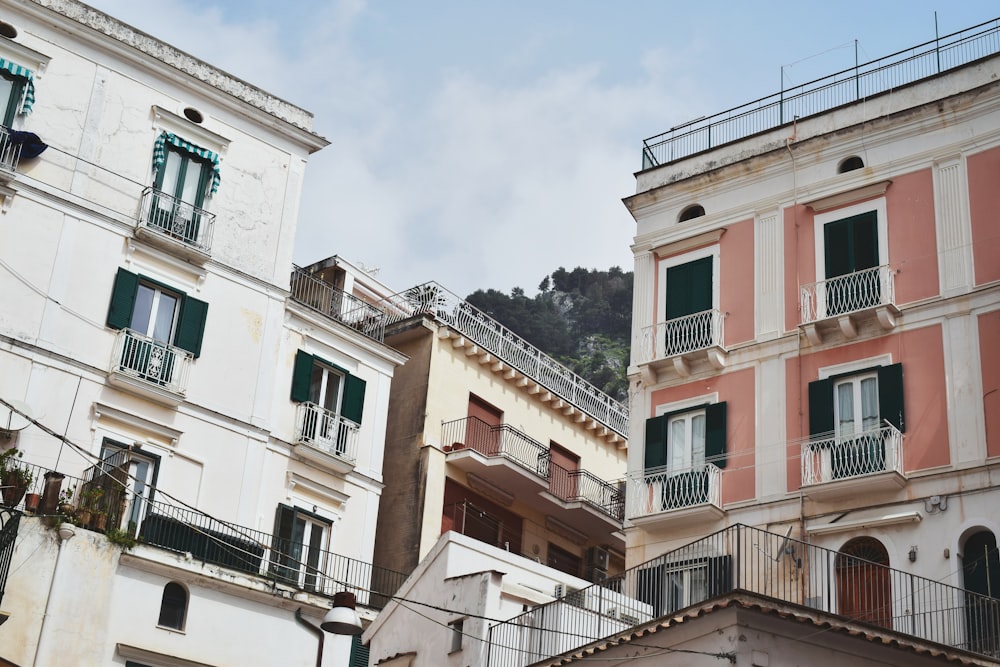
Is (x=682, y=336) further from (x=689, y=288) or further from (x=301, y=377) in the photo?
(x=301, y=377)

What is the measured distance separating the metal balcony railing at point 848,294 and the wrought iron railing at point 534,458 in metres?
12.3

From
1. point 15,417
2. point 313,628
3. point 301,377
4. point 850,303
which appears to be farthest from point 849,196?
point 15,417

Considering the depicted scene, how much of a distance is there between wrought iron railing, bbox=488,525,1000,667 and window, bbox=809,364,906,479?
1741 millimetres

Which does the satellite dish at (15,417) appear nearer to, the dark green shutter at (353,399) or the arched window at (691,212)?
the dark green shutter at (353,399)

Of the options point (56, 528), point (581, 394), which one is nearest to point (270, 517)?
point (56, 528)

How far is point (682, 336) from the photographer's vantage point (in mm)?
29094

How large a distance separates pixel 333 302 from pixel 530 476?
720 centimetres

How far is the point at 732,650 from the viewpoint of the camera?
62.4 feet

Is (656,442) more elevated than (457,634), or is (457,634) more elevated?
(656,442)

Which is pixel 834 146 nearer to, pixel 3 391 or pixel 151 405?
pixel 151 405

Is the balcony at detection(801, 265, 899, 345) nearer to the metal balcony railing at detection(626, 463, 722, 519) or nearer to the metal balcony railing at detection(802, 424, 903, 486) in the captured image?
the metal balcony railing at detection(802, 424, 903, 486)

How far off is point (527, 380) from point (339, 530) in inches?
367

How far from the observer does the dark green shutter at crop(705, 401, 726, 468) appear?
90.2 ft

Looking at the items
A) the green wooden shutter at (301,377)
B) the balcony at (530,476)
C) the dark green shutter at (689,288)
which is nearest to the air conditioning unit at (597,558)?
the balcony at (530,476)
